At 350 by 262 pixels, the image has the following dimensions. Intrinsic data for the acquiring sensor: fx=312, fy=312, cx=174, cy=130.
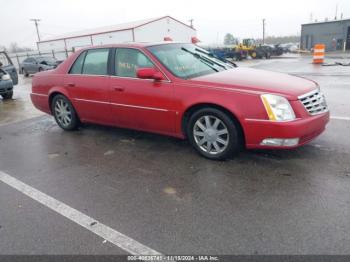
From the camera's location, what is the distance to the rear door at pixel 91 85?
5.11m

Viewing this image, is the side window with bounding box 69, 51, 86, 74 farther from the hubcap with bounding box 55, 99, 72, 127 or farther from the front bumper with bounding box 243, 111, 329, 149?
the front bumper with bounding box 243, 111, 329, 149

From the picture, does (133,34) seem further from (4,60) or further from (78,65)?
(78,65)

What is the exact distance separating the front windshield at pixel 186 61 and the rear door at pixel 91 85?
0.99 meters

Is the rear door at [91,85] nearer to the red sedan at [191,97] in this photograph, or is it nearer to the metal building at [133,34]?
the red sedan at [191,97]

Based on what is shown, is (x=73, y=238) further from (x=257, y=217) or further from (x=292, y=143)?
(x=292, y=143)

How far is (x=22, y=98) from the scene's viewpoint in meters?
10.7

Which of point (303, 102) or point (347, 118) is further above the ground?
point (303, 102)

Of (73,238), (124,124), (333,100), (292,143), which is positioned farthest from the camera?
(333,100)

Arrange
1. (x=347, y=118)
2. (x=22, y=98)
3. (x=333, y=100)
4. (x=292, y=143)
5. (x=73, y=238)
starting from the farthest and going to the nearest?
(x=22, y=98), (x=333, y=100), (x=347, y=118), (x=292, y=143), (x=73, y=238)

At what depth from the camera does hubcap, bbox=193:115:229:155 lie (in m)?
4.04

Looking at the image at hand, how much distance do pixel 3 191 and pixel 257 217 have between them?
2907 millimetres

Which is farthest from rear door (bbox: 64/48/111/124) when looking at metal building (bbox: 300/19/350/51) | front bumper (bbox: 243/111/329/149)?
metal building (bbox: 300/19/350/51)

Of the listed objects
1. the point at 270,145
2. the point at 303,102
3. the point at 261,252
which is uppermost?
the point at 303,102

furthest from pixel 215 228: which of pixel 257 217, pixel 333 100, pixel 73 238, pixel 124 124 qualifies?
pixel 333 100
